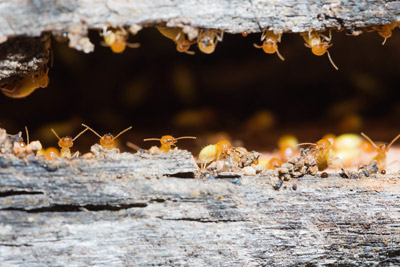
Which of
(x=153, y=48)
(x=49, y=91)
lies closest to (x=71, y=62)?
(x=49, y=91)

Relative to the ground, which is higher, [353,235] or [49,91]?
[49,91]

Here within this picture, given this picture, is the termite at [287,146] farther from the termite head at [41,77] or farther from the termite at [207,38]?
the termite head at [41,77]

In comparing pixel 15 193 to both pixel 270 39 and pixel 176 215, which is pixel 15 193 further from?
pixel 270 39

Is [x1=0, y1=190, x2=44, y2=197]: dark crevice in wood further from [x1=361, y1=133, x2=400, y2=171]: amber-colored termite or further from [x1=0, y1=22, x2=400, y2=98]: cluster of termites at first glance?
[x1=361, y1=133, x2=400, y2=171]: amber-colored termite

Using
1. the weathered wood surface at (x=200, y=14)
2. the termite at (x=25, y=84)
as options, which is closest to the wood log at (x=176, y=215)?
the termite at (x=25, y=84)

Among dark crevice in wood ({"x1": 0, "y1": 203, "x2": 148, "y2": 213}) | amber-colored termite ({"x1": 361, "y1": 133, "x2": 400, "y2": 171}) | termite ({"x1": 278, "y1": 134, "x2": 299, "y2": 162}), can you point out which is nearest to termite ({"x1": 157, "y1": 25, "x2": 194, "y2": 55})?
dark crevice in wood ({"x1": 0, "y1": 203, "x2": 148, "y2": 213})

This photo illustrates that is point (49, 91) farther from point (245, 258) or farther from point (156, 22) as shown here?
point (245, 258)

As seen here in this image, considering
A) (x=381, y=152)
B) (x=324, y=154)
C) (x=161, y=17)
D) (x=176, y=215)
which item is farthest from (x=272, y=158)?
(x=161, y=17)
